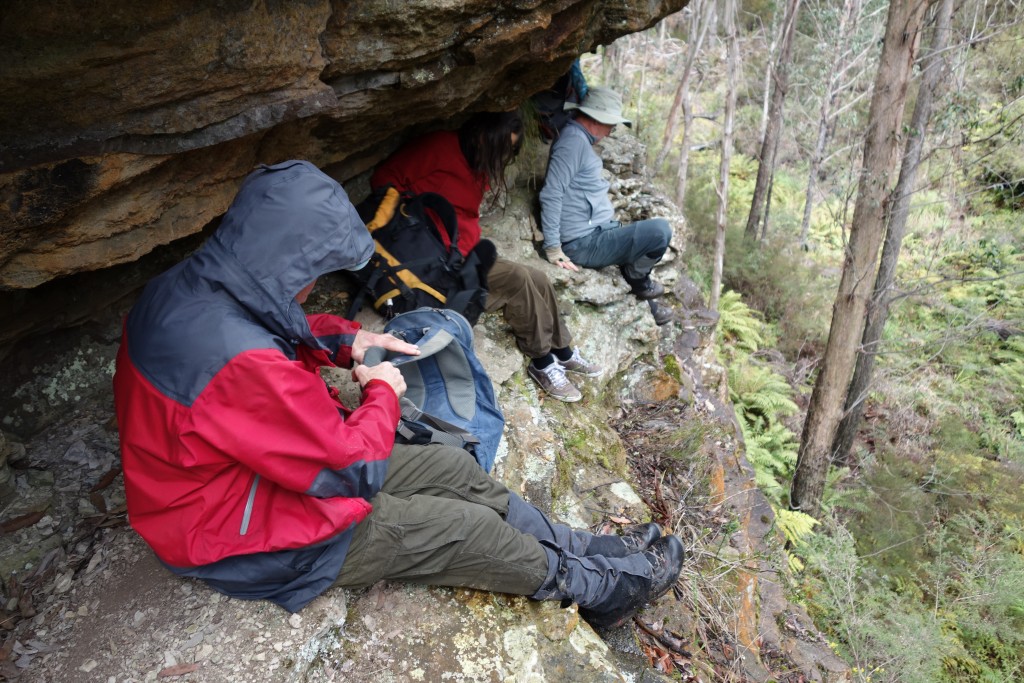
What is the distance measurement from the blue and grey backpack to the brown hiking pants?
1.13 meters

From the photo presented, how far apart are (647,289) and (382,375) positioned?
4.19m

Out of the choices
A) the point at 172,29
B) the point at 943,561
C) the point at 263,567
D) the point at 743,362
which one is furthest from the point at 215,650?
the point at 743,362

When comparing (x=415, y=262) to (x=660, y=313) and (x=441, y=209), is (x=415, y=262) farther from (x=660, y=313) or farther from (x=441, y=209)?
(x=660, y=313)

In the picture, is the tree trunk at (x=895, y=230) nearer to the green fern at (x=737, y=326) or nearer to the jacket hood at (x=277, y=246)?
the green fern at (x=737, y=326)

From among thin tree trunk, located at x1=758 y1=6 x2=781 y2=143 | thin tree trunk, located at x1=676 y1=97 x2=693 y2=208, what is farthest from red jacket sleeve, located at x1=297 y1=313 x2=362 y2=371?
thin tree trunk, located at x1=758 y1=6 x2=781 y2=143

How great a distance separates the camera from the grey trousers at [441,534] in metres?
2.73

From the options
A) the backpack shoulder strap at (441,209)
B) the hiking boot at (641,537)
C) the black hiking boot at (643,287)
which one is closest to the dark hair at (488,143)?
the backpack shoulder strap at (441,209)

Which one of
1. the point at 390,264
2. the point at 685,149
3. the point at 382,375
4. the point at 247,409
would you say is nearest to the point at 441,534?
the point at 382,375

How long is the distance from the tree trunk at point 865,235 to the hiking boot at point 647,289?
83.5 inches

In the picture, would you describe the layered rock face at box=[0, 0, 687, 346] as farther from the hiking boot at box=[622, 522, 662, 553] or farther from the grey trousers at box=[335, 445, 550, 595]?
the hiking boot at box=[622, 522, 662, 553]

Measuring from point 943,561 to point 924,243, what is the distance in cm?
1002

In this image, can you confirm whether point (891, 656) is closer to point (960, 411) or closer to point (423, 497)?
point (423, 497)

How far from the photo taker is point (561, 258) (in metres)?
6.04

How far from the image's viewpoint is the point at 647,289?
6.50 m
